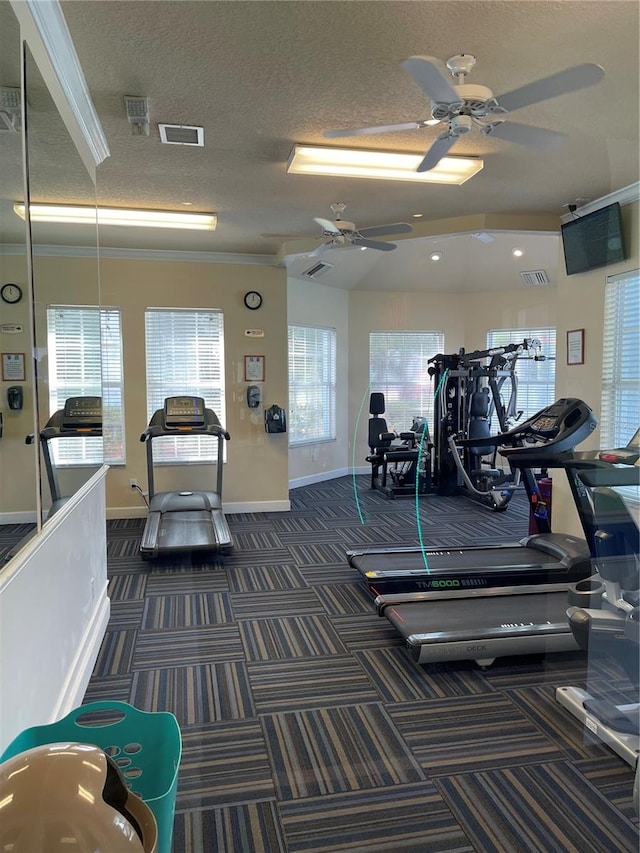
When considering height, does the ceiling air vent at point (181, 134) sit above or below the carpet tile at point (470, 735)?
above

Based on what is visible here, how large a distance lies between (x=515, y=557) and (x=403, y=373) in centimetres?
312

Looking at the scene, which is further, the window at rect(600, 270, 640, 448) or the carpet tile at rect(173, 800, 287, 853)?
the window at rect(600, 270, 640, 448)

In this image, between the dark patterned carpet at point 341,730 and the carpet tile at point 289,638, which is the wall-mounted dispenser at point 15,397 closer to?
the dark patterned carpet at point 341,730

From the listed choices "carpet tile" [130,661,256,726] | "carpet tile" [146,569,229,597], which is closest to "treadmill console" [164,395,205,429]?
"carpet tile" [146,569,229,597]

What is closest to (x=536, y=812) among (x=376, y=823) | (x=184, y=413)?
(x=376, y=823)

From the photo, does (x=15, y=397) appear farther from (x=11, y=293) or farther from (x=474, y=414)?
(x=474, y=414)

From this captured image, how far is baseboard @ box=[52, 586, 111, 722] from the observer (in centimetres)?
240

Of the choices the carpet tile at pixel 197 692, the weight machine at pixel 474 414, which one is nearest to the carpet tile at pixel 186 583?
the carpet tile at pixel 197 692

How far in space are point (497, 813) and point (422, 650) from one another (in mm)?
936

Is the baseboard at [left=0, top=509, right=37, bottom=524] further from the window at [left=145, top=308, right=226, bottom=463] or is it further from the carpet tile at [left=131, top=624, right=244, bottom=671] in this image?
the window at [left=145, top=308, right=226, bottom=463]

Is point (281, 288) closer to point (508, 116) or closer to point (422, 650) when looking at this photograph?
point (508, 116)

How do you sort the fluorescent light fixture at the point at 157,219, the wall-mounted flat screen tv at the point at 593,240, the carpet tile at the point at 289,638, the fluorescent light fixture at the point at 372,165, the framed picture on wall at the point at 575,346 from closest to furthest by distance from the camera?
the carpet tile at the point at 289,638 → the fluorescent light fixture at the point at 372,165 → the wall-mounted flat screen tv at the point at 593,240 → the framed picture on wall at the point at 575,346 → the fluorescent light fixture at the point at 157,219

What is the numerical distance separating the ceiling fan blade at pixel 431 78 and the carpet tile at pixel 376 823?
2.56 m

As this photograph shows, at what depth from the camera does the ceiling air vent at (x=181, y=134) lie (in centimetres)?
302
